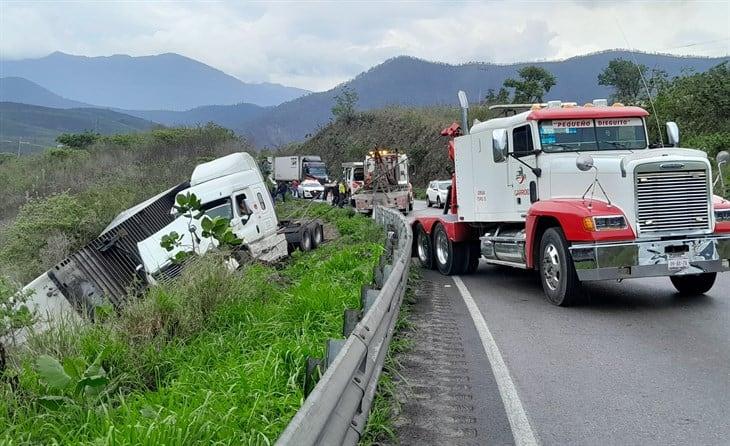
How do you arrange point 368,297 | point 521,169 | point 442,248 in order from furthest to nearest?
point 442,248 → point 521,169 → point 368,297

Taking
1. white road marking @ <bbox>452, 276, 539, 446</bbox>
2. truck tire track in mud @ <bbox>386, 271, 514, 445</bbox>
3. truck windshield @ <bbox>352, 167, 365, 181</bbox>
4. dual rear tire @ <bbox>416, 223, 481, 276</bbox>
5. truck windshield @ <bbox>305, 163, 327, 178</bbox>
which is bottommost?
white road marking @ <bbox>452, 276, 539, 446</bbox>

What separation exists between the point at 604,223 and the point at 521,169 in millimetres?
2223

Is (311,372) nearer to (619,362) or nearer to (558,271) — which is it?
(619,362)

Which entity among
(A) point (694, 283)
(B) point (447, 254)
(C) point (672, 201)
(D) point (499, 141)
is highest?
(D) point (499, 141)

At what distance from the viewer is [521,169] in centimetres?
975

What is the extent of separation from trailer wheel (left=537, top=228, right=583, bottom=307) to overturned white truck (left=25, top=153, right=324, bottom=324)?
6290mm

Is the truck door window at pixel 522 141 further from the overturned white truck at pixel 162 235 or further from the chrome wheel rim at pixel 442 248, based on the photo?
the overturned white truck at pixel 162 235

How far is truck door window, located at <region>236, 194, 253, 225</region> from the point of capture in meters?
16.8

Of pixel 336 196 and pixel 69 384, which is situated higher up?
pixel 336 196

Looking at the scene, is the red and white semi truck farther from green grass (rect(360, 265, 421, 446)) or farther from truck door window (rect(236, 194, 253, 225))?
truck door window (rect(236, 194, 253, 225))

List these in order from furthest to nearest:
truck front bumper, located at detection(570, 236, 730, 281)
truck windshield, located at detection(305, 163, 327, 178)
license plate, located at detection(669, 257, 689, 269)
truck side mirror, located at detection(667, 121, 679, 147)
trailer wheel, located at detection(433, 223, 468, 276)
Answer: truck windshield, located at detection(305, 163, 327, 178), trailer wheel, located at detection(433, 223, 468, 276), truck side mirror, located at detection(667, 121, 679, 147), license plate, located at detection(669, 257, 689, 269), truck front bumper, located at detection(570, 236, 730, 281)

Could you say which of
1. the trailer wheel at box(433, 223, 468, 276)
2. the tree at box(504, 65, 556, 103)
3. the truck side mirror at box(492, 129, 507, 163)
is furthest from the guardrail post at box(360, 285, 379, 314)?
the tree at box(504, 65, 556, 103)

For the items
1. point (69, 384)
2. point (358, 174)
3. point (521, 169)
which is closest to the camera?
point (69, 384)

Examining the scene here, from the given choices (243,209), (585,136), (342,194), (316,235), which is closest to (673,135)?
(585,136)
